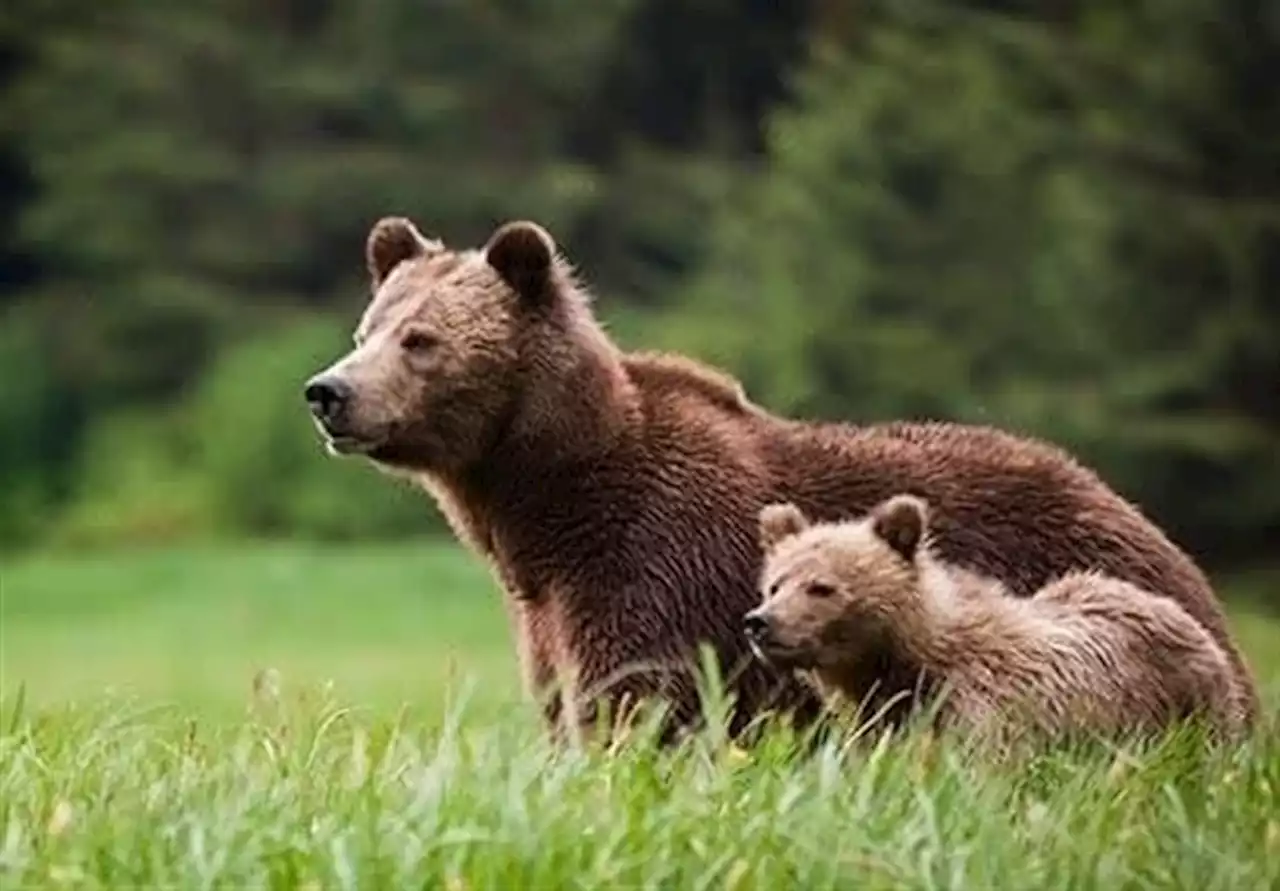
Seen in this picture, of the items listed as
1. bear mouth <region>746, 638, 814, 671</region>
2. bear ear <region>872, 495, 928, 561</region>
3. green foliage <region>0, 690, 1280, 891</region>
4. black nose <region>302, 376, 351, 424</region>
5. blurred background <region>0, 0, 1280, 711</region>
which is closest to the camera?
green foliage <region>0, 690, 1280, 891</region>

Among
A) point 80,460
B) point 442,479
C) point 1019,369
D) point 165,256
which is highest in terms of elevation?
point 442,479

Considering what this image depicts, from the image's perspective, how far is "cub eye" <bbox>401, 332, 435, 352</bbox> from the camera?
22.0 ft

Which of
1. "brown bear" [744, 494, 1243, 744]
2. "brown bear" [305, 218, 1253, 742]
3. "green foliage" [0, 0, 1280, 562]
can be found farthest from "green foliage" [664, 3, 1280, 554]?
"brown bear" [744, 494, 1243, 744]

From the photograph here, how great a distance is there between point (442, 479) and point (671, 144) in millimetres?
26888

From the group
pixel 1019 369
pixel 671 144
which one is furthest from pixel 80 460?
pixel 1019 369

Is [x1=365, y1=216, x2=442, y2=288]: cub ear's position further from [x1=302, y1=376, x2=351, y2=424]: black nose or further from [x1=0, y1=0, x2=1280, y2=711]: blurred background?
[x1=0, y1=0, x2=1280, y2=711]: blurred background

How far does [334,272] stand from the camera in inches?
1348

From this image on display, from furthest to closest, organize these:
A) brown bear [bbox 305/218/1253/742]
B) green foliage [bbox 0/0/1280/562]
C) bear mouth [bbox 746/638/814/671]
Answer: green foliage [bbox 0/0/1280/562], brown bear [bbox 305/218/1253/742], bear mouth [bbox 746/638/814/671]

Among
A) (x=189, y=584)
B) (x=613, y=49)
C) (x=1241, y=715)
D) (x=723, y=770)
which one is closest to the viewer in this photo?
(x=723, y=770)

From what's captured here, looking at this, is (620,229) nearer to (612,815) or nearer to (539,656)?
(539,656)

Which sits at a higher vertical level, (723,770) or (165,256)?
(723,770)

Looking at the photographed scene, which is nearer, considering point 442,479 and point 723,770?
point 723,770

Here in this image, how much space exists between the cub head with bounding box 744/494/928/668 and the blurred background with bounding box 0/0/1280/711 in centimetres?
1568

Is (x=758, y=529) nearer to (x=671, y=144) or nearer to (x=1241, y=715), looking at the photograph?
(x=1241, y=715)
